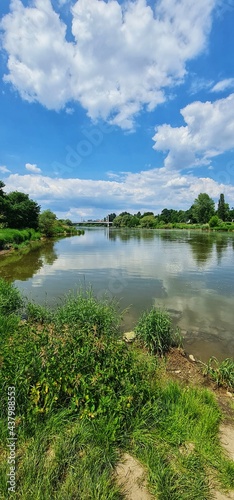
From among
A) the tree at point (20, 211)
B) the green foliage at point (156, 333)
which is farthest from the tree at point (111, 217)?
the green foliage at point (156, 333)

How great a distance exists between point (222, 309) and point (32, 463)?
7633mm

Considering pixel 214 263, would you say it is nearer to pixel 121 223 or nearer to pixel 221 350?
pixel 221 350

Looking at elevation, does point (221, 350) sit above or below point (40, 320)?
below

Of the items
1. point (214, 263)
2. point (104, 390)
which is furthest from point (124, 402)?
point (214, 263)

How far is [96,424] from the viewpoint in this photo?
253 centimetres

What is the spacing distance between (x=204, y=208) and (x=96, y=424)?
334 feet

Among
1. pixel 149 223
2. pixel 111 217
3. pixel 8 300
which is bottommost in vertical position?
Answer: pixel 8 300

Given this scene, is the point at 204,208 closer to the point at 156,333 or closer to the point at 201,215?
the point at 201,215

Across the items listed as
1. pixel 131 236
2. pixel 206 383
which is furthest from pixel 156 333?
pixel 131 236

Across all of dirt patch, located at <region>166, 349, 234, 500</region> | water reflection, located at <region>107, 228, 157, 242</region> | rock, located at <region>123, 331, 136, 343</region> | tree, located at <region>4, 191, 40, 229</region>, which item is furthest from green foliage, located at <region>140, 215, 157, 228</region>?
dirt patch, located at <region>166, 349, 234, 500</region>

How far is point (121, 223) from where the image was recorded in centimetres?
15812

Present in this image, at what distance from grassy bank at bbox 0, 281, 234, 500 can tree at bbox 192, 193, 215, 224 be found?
98.7 metres

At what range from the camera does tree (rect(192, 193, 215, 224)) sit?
9581 cm

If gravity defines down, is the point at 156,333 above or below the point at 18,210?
below
